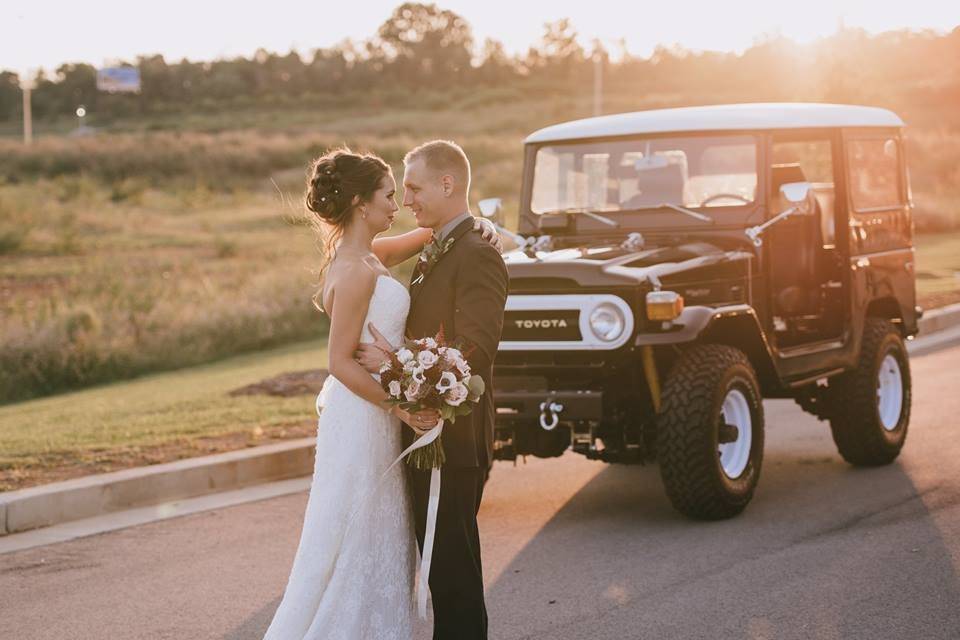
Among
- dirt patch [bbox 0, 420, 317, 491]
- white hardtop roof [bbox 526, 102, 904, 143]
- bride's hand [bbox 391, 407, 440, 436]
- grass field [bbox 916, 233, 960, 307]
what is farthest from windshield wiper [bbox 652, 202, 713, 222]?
grass field [bbox 916, 233, 960, 307]

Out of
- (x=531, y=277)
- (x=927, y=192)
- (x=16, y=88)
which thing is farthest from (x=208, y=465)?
(x=16, y=88)

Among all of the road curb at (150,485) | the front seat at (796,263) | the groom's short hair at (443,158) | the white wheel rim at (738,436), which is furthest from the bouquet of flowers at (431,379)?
the front seat at (796,263)

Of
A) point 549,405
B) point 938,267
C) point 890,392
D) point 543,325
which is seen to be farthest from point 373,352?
point 938,267

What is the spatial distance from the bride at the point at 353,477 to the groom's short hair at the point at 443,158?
0.14m

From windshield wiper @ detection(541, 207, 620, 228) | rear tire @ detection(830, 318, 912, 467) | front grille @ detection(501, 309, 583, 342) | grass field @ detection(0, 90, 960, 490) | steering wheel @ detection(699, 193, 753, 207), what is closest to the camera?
front grille @ detection(501, 309, 583, 342)

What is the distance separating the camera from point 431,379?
4.55 m

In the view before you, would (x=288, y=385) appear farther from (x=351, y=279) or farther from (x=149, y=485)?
(x=351, y=279)

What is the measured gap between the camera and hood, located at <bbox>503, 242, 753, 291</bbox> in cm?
790

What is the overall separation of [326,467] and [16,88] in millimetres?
114008

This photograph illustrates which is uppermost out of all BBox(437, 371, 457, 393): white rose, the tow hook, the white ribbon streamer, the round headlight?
BBox(437, 371, 457, 393): white rose

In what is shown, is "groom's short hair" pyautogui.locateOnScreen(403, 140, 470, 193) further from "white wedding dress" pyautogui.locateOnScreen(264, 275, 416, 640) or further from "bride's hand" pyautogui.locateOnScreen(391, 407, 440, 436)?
"bride's hand" pyautogui.locateOnScreen(391, 407, 440, 436)

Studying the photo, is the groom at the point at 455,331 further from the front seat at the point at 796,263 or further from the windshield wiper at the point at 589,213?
the front seat at the point at 796,263

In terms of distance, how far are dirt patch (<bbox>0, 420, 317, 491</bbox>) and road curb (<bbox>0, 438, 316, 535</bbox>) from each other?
180 mm

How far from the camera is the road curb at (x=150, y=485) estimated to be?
8.09 m
